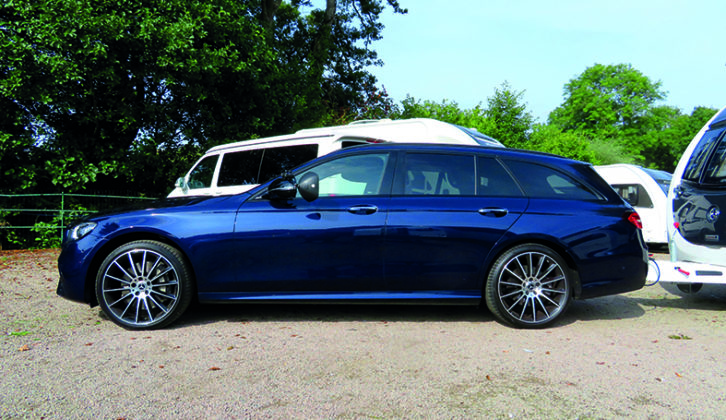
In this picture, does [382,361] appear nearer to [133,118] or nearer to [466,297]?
[466,297]

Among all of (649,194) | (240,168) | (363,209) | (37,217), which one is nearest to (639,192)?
(649,194)

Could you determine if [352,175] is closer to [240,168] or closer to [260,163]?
[260,163]

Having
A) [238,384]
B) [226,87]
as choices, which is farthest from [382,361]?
[226,87]

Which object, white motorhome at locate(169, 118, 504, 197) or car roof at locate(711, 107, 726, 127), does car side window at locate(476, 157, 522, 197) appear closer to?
car roof at locate(711, 107, 726, 127)

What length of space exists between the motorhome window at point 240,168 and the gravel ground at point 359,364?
343 cm

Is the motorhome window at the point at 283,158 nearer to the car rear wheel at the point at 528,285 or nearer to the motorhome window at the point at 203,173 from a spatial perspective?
the motorhome window at the point at 203,173

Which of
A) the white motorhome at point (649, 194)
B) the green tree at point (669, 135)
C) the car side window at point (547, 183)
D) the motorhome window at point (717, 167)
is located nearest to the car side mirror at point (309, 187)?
the car side window at point (547, 183)

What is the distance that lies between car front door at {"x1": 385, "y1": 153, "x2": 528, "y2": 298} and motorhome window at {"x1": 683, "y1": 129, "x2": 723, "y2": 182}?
2528 millimetres

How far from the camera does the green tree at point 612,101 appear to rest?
48.7m

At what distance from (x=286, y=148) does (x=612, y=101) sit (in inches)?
1946

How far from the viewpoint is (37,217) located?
1144cm

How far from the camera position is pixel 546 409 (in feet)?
9.50

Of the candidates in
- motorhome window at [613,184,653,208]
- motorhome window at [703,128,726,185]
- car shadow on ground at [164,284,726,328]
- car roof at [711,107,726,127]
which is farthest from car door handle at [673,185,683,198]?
motorhome window at [613,184,653,208]

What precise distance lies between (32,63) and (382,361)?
9843mm
